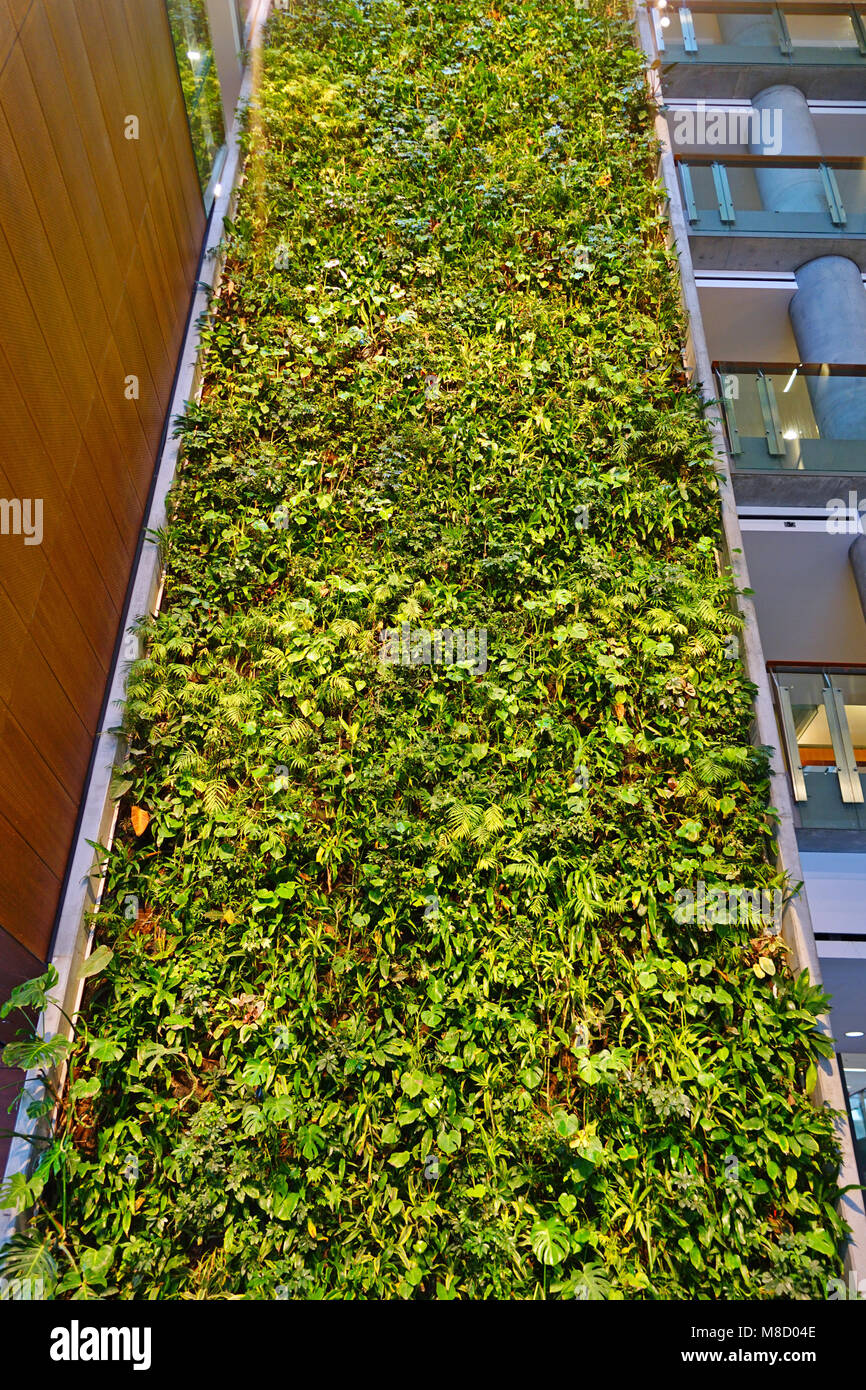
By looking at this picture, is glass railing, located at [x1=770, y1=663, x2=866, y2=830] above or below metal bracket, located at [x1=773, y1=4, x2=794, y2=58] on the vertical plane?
below

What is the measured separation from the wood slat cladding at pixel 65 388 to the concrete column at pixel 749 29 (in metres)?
10.9

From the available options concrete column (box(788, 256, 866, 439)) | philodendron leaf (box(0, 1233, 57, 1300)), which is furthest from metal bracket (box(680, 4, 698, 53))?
philodendron leaf (box(0, 1233, 57, 1300))

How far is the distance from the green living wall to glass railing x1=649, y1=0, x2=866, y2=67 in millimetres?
7656

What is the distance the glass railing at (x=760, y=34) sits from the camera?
13.0 m

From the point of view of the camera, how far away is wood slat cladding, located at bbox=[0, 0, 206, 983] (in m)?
4.12

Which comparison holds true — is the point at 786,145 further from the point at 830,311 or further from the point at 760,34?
the point at 830,311

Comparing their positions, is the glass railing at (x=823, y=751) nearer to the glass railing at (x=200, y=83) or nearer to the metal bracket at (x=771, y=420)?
the metal bracket at (x=771, y=420)

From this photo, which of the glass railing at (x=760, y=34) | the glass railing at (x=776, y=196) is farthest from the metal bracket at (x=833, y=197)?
the glass railing at (x=760, y=34)

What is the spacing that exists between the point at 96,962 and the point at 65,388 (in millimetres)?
3207

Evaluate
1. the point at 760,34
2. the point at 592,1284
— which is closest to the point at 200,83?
the point at 592,1284

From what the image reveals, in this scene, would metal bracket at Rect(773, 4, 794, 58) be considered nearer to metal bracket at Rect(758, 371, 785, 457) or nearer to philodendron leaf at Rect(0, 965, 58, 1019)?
metal bracket at Rect(758, 371, 785, 457)

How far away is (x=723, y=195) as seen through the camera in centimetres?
1138

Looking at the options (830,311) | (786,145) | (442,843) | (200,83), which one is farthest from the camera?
(786,145)
